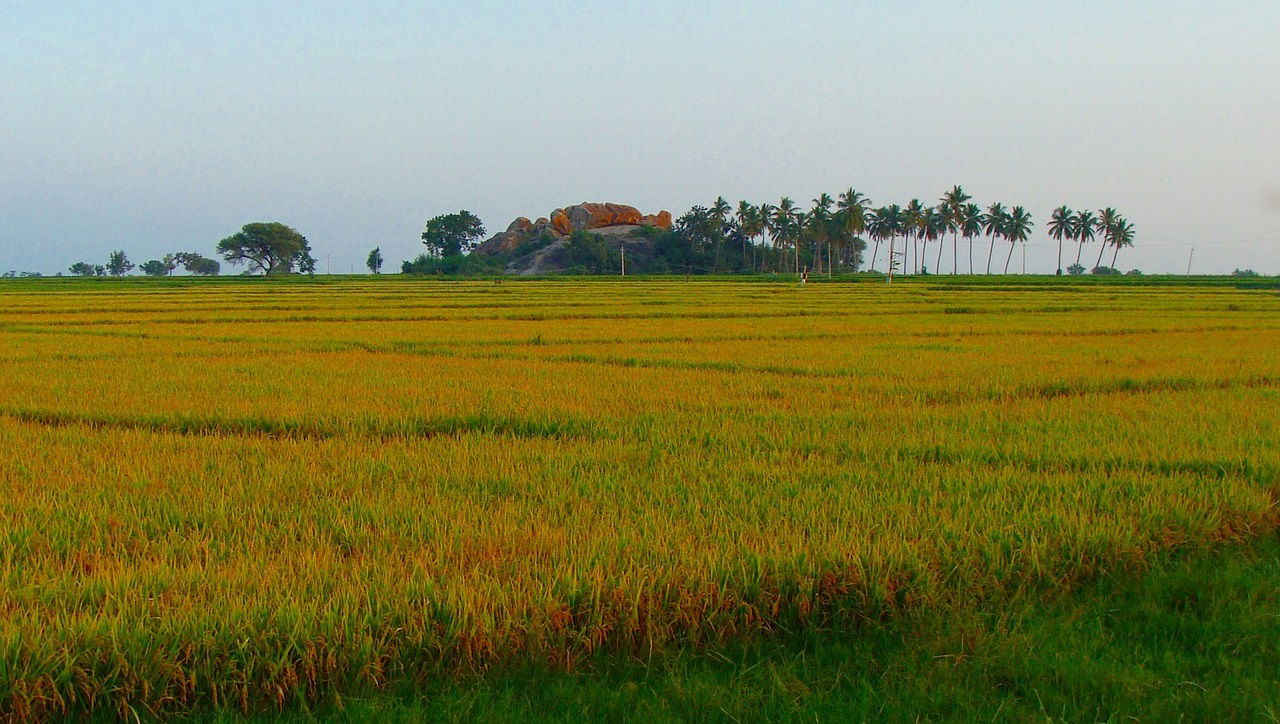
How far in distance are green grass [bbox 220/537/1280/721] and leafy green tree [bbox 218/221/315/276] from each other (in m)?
90.9

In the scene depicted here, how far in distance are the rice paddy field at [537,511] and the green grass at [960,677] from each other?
9 cm

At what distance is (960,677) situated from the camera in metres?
2.49

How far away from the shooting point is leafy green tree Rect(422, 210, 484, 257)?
106 meters

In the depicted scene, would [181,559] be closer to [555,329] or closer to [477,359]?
[477,359]

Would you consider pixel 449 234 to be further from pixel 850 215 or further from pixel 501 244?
pixel 850 215

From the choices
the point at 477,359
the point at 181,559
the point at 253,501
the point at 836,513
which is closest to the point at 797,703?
the point at 836,513

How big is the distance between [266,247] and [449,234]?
77.7 feet

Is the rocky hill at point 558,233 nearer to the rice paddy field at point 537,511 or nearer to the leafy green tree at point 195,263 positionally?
the leafy green tree at point 195,263

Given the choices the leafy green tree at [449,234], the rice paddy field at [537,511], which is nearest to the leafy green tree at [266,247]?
the leafy green tree at [449,234]

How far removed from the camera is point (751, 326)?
16984 mm

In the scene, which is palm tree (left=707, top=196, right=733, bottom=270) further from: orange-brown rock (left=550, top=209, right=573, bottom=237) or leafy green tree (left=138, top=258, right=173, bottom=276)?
leafy green tree (left=138, top=258, right=173, bottom=276)

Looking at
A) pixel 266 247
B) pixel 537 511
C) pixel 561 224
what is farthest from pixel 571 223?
pixel 537 511

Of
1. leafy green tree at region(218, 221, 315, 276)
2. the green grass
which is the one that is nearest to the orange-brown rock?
leafy green tree at region(218, 221, 315, 276)

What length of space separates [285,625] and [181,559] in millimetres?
853
